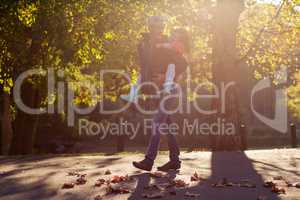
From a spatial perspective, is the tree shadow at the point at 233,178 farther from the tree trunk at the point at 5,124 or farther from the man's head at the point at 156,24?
the tree trunk at the point at 5,124

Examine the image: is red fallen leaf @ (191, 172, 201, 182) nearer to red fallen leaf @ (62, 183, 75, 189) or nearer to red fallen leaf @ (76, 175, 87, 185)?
red fallen leaf @ (76, 175, 87, 185)

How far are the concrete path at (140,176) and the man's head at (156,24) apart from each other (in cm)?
196

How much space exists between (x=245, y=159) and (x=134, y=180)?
363cm

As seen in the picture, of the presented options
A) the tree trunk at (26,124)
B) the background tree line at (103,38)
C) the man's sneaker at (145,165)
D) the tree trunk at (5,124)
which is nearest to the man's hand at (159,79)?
the man's sneaker at (145,165)

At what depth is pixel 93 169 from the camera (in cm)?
870

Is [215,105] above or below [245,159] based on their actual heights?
above

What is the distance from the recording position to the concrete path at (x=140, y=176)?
6.27 m

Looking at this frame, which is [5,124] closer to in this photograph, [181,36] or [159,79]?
[159,79]

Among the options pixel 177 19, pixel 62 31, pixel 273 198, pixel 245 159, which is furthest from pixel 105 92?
pixel 273 198

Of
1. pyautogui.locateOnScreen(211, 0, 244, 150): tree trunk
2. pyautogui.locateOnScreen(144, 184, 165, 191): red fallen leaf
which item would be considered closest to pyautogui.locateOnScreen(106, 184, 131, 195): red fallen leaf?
pyautogui.locateOnScreen(144, 184, 165, 191): red fallen leaf

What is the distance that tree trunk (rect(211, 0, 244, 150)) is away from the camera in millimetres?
15945

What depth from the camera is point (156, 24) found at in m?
7.98

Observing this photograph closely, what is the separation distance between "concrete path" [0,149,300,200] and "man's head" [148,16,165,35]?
1.96 metres

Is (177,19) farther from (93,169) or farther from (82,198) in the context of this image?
(82,198)
